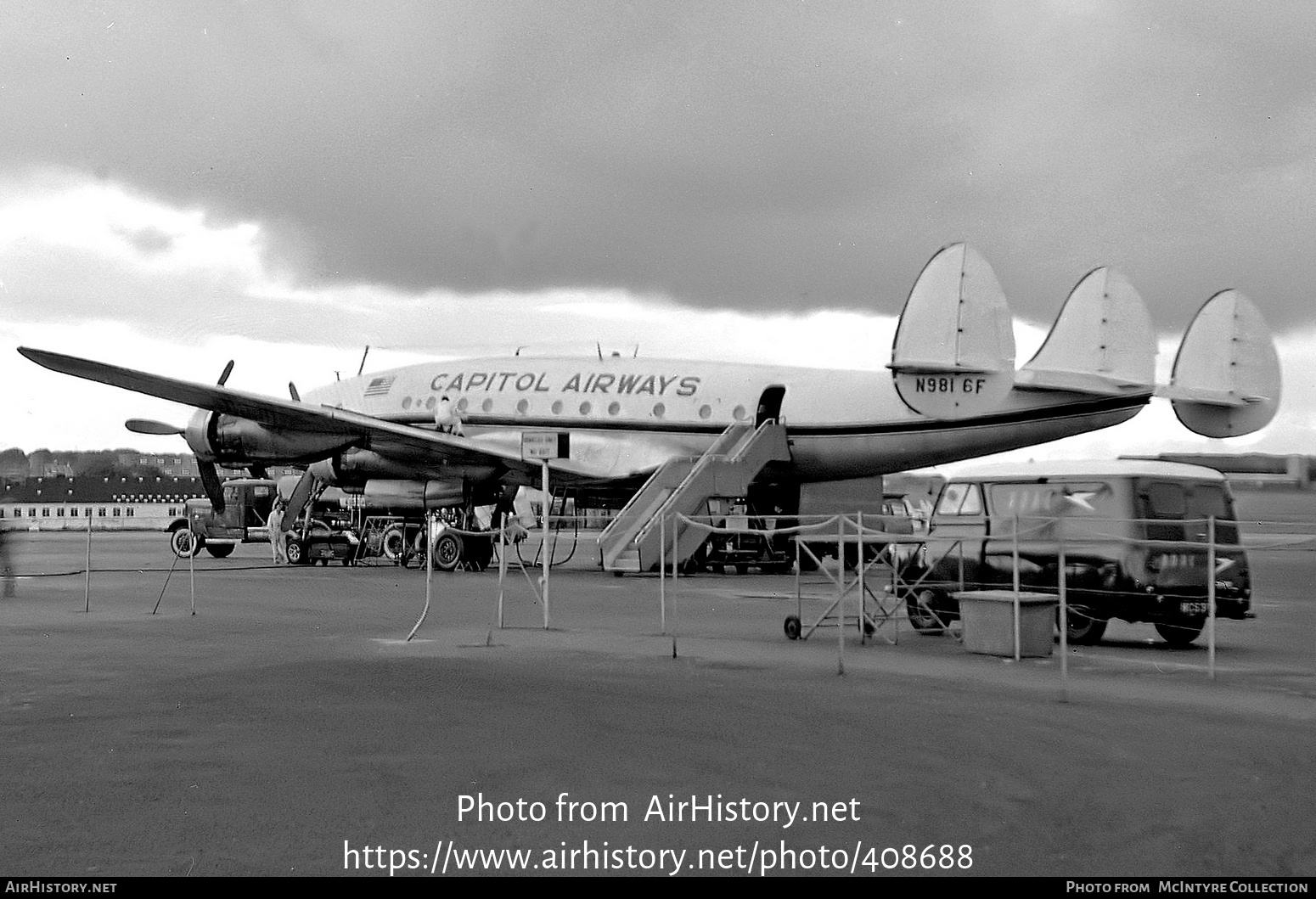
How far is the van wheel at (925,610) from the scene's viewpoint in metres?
16.3

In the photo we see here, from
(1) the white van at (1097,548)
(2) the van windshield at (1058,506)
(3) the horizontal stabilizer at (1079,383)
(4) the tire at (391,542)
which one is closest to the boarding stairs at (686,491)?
(3) the horizontal stabilizer at (1079,383)

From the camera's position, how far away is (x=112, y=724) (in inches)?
355

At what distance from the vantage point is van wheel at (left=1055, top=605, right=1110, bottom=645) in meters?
15.2

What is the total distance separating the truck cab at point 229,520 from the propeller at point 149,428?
150 inches

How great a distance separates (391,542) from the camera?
34.5m

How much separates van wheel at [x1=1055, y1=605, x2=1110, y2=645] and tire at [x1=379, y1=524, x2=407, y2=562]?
22227 mm

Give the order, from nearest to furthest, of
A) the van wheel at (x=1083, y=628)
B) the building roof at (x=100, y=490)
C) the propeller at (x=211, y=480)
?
the van wheel at (x=1083, y=628) → the propeller at (x=211, y=480) → the building roof at (x=100, y=490)

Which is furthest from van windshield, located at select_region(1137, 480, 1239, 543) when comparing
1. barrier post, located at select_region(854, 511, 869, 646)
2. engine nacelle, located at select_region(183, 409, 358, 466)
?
engine nacelle, located at select_region(183, 409, 358, 466)

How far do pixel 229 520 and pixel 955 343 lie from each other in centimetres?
2802

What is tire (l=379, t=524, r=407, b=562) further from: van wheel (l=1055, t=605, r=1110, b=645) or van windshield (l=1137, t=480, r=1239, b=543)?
van windshield (l=1137, t=480, r=1239, b=543)

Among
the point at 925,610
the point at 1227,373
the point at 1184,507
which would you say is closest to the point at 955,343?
the point at 1227,373

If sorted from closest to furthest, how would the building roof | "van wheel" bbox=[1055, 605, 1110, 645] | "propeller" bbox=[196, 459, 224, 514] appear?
1. "van wheel" bbox=[1055, 605, 1110, 645]
2. "propeller" bbox=[196, 459, 224, 514]
3. the building roof

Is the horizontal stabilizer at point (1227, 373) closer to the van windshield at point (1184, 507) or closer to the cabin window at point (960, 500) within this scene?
the van windshield at point (1184, 507)
